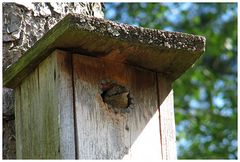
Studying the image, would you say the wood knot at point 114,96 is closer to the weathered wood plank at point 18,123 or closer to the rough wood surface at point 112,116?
the rough wood surface at point 112,116

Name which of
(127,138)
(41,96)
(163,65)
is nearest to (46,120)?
(41,96)

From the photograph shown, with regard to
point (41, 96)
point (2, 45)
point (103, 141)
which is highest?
point (2, 45)

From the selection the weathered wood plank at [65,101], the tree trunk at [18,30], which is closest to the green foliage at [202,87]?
the tree trunk at [18,30]

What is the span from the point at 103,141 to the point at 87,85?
200 mm

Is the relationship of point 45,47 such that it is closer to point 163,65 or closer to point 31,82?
point 31,82

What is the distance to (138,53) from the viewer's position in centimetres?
269

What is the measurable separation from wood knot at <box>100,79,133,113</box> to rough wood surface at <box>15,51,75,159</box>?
0.48ft

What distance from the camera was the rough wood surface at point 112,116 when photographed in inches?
102

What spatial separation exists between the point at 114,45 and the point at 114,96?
20 cm

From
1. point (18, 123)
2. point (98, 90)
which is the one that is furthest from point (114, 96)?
point (18, 123)

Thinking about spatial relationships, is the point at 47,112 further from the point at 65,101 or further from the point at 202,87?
the point at 202,87

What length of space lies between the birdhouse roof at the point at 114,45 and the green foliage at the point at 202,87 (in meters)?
4.08

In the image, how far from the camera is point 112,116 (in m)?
2.68

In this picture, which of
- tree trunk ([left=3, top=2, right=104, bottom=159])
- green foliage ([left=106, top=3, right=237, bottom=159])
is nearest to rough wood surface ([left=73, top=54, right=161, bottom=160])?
tree trunk ([left=3, top=2, right=104, bottom=159])
